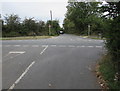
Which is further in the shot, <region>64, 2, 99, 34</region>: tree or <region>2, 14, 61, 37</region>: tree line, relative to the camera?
<region>64, 2, 99, 34</region>: tree

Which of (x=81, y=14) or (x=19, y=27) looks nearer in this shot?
(x=19, y=27)

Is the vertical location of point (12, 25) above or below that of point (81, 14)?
below

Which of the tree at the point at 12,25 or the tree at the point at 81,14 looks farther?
the tree at the point at 81,14

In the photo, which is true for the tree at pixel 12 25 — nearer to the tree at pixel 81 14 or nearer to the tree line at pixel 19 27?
the tree line at pixel 19 27

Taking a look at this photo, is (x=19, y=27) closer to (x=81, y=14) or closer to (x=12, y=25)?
(x=12, y=25)

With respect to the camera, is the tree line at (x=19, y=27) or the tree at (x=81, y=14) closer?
the tree line at (x=19, y=27)

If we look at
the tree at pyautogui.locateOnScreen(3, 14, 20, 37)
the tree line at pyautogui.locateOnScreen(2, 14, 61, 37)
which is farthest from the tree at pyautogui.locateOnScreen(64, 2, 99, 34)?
the tree at pyautogui.locateOnScreen(3, 14, 20, 37)

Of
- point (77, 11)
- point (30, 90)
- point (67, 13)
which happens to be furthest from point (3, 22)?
point (30, 90)

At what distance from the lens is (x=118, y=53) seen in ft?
25.9

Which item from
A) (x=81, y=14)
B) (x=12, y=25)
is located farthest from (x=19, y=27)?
(x=81, y=14)

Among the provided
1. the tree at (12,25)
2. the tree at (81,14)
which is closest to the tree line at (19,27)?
the tree at (12,25)

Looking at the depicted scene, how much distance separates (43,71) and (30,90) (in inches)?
125

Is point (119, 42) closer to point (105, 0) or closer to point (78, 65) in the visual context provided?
point (105, 0)

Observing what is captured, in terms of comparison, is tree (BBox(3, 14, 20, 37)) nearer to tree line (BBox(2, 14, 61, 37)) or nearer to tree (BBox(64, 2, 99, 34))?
tree line (BBox(2, 14, 61, 37))
